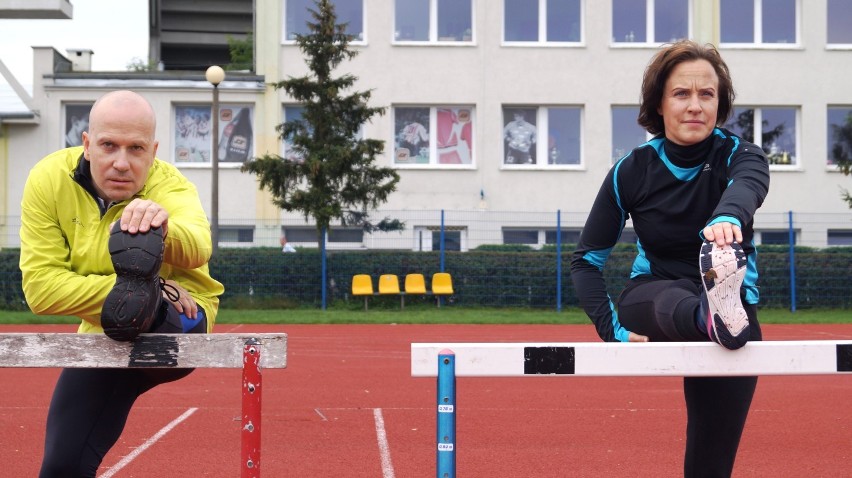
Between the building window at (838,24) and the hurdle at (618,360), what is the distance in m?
27.6

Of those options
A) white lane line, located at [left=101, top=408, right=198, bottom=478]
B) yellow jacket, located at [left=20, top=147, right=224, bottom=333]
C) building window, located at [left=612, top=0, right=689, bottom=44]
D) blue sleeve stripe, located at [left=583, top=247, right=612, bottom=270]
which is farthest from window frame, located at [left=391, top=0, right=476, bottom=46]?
yellow jacket, located at [left=20, top=147, right=224, bottom=333]

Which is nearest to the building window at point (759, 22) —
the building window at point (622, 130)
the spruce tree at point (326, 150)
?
the building window at point (622, 130)

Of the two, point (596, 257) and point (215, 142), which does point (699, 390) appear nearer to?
point (596, 257)

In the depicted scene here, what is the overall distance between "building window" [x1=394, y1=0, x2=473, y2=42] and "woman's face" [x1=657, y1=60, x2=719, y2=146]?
80.9 feet

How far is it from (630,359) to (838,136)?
27.1 metres

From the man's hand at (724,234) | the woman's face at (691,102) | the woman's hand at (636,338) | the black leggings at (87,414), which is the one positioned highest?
the woman's face at (691,102)

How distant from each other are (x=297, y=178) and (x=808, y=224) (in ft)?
39.9

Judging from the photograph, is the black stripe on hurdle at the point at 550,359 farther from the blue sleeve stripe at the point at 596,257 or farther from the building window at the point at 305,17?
the building window at the point at 305,17

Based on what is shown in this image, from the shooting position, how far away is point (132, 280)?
2834 mm

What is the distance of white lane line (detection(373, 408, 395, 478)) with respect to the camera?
642 centimetres

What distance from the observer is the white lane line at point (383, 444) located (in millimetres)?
6422

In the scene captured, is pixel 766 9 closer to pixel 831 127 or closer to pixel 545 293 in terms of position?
pixel 831 127

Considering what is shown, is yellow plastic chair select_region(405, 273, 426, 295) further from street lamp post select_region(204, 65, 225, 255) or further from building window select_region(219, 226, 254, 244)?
building window select_region(219, 226, 254, 244)

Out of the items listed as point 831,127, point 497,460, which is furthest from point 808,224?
point 497,460
